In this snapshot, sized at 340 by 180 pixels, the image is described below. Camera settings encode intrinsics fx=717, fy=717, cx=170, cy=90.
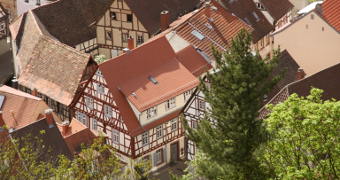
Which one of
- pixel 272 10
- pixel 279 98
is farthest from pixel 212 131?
pixel 272 10

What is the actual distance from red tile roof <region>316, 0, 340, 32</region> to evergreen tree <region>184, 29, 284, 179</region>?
24.0m

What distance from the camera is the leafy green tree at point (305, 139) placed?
106 feet

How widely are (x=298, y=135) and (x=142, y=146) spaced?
73.0 feet

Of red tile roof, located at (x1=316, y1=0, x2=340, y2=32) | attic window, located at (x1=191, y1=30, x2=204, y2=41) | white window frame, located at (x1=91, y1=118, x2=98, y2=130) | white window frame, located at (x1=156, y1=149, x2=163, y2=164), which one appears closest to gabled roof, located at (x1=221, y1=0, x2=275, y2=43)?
attic window, located at (x1=191, y1=30, x2=204, y2=41)

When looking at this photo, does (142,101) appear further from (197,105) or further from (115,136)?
Result: (197,105)

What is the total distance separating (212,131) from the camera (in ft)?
111

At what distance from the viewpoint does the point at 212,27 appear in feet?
203

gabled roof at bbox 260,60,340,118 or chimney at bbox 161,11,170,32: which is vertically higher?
chimney at bbox 161,11,170,32

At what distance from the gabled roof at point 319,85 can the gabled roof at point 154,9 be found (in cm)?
2203

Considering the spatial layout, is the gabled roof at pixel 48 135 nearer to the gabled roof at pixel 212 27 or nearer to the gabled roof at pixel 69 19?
the gabled roof at pixel 212 27

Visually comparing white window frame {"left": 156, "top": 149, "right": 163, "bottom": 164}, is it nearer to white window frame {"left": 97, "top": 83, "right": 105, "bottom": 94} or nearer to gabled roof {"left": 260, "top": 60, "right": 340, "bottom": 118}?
white window frame {"left": 97, "top": 83, "right": 105, "bottom": 94}

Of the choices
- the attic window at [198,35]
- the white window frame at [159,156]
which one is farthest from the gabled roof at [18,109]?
the attic window at [198,35]

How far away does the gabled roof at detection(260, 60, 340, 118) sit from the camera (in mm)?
45312

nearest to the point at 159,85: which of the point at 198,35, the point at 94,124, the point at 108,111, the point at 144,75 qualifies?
the point at 144,75
